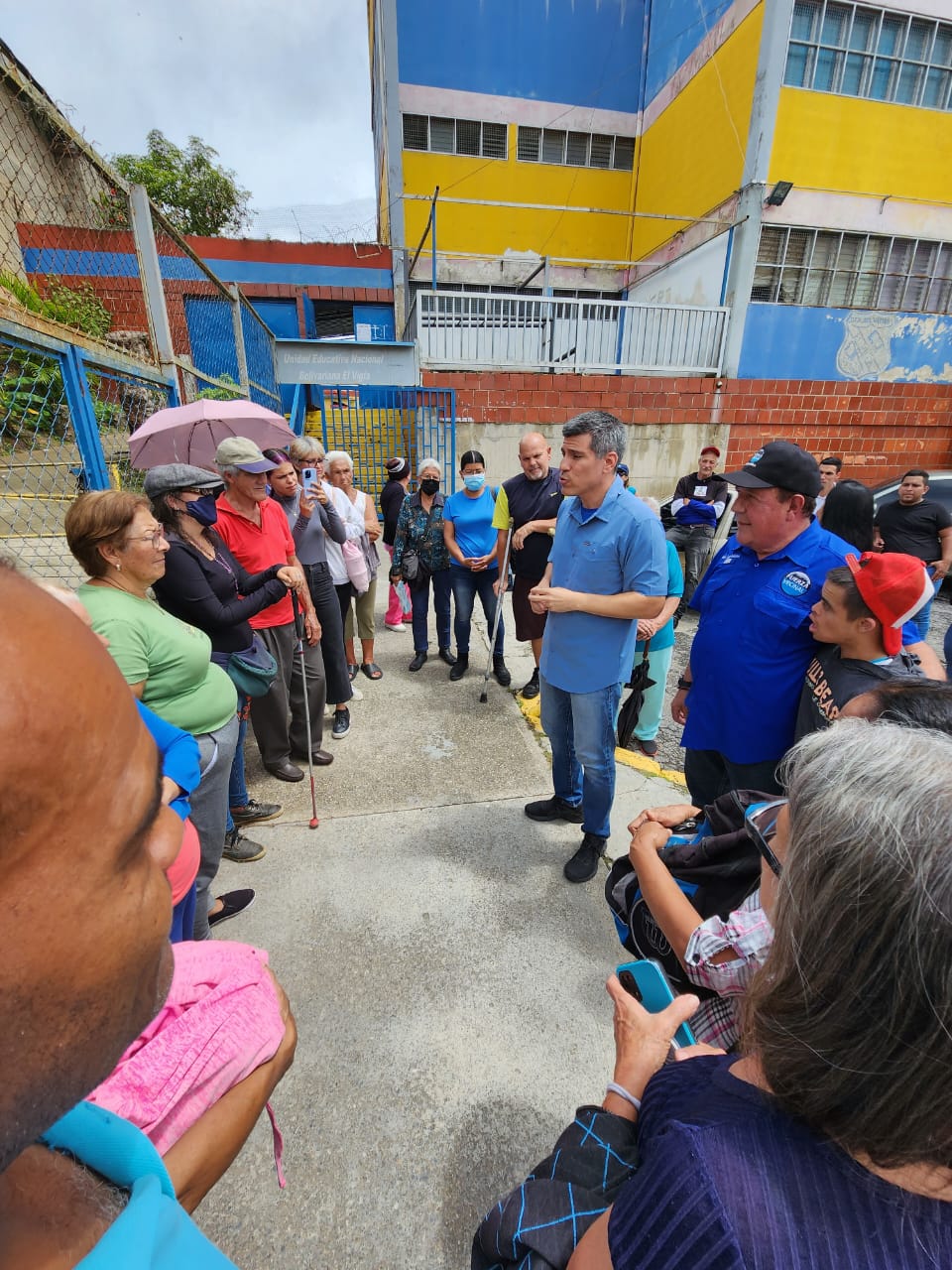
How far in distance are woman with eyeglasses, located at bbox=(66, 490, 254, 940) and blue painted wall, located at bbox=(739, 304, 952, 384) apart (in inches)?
455

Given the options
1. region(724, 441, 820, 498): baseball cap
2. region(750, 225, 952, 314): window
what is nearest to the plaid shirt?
region(724, 441, 820, 498): baseball cap

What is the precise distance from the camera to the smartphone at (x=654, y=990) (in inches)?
43.4

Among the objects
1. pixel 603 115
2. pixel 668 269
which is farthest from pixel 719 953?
pixel 603 115

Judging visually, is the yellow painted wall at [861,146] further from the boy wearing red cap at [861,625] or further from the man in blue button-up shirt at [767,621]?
the boy wearing red cap at [861,625]

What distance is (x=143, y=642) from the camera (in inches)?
71.8

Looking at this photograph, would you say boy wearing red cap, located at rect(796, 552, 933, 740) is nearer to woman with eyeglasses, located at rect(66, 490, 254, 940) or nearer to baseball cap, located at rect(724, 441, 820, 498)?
baseball cap, located at rect(724, 441, 820, 498)

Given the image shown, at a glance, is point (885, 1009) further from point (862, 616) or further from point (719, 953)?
point (862, 616)

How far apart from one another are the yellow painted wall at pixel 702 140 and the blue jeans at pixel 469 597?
11236mm

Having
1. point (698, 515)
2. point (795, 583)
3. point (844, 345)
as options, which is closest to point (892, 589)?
point (795, 583)

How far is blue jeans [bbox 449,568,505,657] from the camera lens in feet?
15.0

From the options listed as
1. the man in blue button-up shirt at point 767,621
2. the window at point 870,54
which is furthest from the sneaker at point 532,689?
the window at point 870,54

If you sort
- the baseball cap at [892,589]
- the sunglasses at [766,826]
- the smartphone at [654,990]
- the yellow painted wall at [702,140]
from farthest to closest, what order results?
the yellow painted wall at [702,140], the baseball cap at [892,589], the smartphone at [654,990], the sunglasses at [766,826]

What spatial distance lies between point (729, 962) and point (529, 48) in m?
19.4

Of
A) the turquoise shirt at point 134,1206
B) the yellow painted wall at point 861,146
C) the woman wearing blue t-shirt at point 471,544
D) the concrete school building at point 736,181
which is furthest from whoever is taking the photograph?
the yellow painted wall at point 861,146
